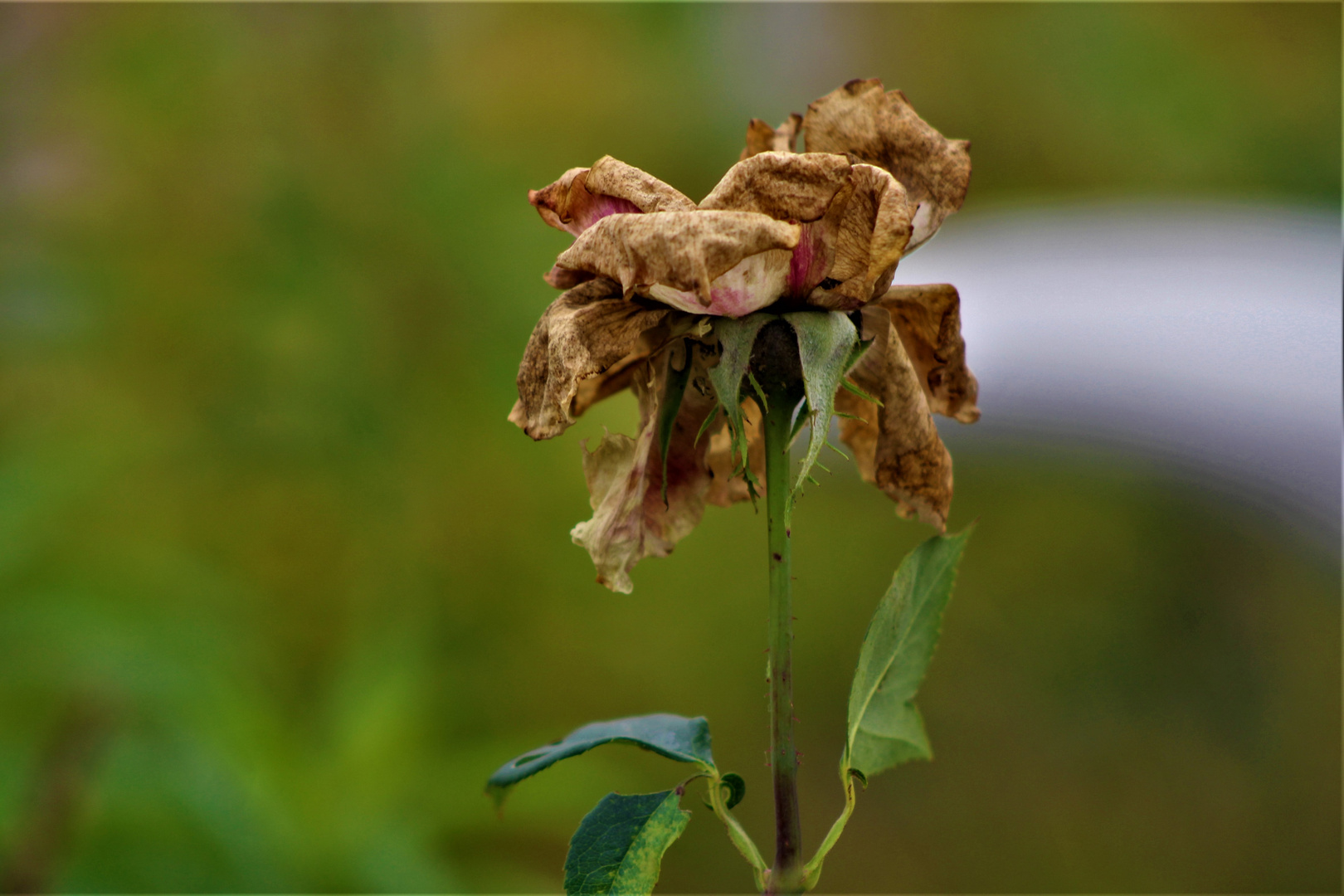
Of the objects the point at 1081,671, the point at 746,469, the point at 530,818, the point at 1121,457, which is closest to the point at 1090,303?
the point at 1121,457

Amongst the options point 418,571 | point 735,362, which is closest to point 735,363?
point 735,362

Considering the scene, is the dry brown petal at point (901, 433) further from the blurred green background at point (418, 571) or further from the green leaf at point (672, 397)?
the blurred green background at point (418, 571)

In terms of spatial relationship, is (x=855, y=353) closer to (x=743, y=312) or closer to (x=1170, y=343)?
(x=743, y=312)

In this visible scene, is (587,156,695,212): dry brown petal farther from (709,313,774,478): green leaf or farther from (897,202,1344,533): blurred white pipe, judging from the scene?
(897,202,1344,533): blurred white pipe

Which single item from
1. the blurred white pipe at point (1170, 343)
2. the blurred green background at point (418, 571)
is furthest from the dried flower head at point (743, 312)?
the blurred white pipe at point (1170, 343)

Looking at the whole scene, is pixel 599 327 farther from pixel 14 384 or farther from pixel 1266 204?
pixel 1266 204
